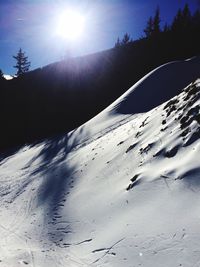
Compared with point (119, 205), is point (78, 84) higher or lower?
higher

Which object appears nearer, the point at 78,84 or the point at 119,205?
the point at 119,205

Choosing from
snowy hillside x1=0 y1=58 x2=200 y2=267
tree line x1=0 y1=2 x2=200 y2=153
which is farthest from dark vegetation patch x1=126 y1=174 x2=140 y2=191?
tree line x1=0 y1=2 x2=200 y2=153

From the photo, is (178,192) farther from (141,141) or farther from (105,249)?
(141,141)

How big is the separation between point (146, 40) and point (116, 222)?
4753 centimetres

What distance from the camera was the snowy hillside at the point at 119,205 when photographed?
6.20 meters

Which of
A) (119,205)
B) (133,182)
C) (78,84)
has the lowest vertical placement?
(119,205)

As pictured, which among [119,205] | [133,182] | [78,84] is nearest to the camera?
[119,205]

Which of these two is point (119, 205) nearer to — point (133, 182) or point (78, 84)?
point (133, 182)

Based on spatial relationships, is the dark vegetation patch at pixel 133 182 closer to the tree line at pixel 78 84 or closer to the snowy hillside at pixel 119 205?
the snowy hillside at pixel 119 205

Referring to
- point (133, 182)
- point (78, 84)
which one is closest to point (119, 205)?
point (133, 182)

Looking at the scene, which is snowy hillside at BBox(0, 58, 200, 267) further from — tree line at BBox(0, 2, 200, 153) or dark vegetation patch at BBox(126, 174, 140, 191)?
tree line at BBox(0, 2, 200, 153)

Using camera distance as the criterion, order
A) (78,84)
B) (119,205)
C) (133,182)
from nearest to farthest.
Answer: (119,205) < (133,182) < (78,84)

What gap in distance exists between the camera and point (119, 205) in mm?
8383

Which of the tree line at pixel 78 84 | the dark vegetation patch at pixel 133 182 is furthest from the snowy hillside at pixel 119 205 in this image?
the tree line at pixel 78 84
